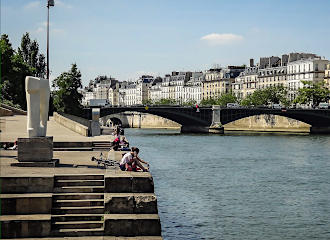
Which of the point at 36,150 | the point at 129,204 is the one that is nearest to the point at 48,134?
the point at 36,150

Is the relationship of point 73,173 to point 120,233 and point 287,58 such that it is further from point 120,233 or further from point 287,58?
point 287,58

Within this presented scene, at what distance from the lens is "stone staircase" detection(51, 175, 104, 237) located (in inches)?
590

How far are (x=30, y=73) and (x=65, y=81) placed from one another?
13.4m

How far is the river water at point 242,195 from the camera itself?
70.7 ft

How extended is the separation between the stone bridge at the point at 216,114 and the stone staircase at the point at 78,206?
79352mm

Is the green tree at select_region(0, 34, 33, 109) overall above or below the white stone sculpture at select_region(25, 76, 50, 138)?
Answer: above

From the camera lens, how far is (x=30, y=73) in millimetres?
69875

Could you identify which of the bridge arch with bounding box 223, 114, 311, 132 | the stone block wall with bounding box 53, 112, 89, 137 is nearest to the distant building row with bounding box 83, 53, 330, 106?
the bridge arch with bounding box 223, 114, 311, 132

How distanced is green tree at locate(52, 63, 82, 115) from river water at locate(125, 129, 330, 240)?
32.2m

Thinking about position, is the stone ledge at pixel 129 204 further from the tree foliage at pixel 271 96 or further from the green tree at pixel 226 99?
the green tree at pixel 226 99

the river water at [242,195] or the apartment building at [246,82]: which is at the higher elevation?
the apartment building at [246,82]

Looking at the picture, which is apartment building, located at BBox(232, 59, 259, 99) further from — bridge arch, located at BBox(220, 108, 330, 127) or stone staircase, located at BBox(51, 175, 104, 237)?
stone staircase, located at BBox(51, 175, 104, 237)

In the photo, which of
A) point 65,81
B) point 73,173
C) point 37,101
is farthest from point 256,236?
point 65,81

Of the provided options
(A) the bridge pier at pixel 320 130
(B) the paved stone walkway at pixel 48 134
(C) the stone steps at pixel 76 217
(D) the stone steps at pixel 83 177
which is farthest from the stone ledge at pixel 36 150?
(A) the bridge pier at pixel 320 130
